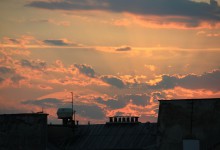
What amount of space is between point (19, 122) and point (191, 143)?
21328mm

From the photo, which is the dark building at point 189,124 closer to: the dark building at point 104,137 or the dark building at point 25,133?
the dark building at point 104,137

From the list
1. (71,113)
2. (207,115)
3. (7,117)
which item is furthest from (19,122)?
(207,115)

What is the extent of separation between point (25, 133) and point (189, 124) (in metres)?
20.0

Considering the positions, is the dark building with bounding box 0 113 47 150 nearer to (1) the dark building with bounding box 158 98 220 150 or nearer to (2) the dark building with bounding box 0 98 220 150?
(2) the dark building with bounding box 0 98 220 150

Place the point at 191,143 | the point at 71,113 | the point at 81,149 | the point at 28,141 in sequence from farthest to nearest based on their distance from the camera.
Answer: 1. the point at 71,113
2. the point at 81,149
3. the point at 28,141
4. the point at 191,143

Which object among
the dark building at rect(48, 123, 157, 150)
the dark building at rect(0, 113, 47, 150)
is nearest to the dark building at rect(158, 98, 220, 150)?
the dark building at rect(48, 123, 157, 150)

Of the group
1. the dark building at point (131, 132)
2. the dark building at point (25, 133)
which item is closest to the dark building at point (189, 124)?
the dark building at point (131, 132)

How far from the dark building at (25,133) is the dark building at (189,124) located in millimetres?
15635

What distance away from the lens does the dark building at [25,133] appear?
227 feet

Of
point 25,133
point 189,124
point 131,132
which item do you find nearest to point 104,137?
point 131,132

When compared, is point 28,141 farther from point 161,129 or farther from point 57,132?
point 161,129

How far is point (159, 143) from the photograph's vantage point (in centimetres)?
5938

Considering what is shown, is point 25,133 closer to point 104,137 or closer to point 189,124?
point 104,137

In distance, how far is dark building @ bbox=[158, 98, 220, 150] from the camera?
57281 millimetres
